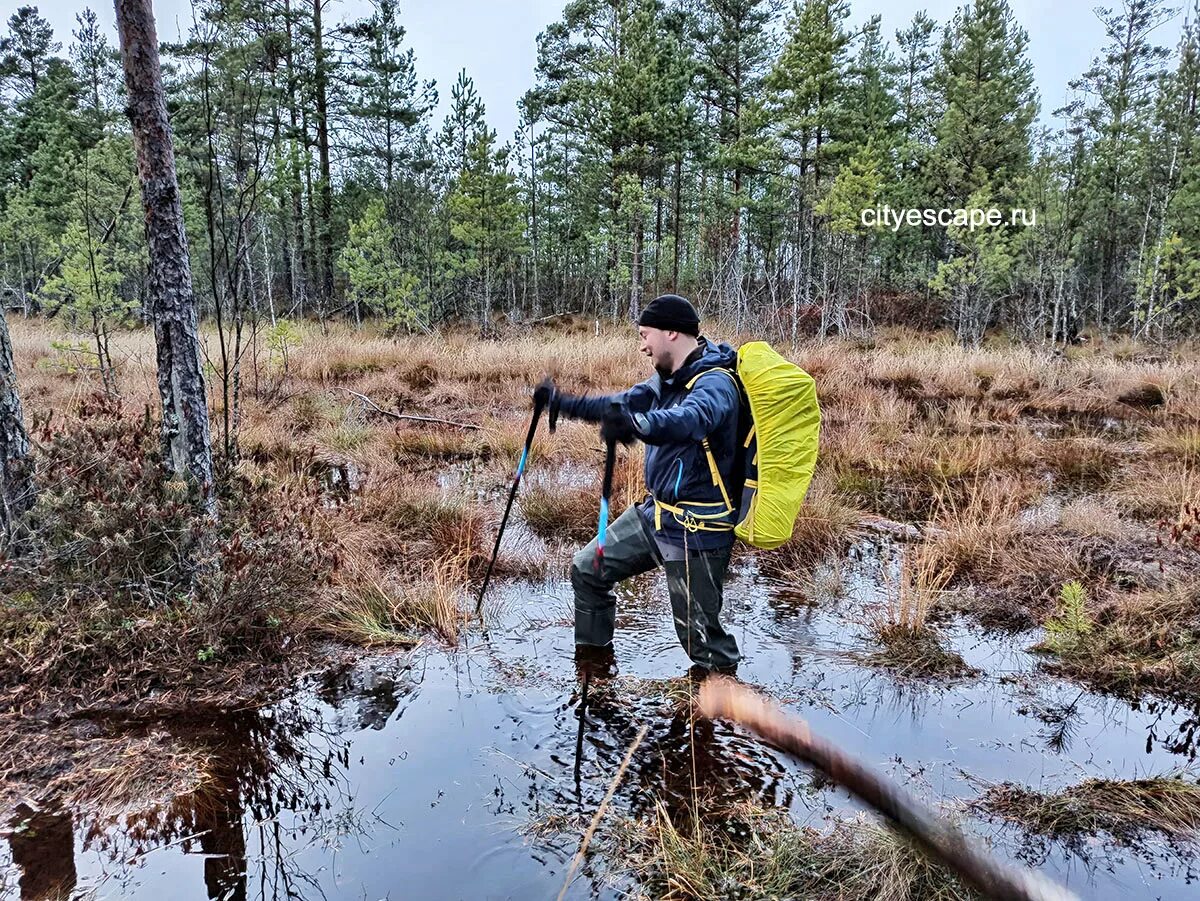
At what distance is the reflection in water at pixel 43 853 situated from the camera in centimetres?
242

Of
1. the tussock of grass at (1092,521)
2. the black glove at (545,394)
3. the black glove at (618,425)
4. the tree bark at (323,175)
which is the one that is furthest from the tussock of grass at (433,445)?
the tree bark at (323,175)

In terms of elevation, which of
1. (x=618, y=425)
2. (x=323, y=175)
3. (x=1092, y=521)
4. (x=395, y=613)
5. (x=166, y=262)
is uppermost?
(x=323, y=175)

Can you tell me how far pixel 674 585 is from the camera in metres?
3.55

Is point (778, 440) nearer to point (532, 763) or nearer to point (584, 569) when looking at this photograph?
point (584, 569)

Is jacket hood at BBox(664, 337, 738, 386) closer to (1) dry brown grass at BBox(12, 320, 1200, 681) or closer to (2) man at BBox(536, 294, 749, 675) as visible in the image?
(2) man at BBox(536, 294, 749, 675)

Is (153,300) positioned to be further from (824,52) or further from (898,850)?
(824,52)

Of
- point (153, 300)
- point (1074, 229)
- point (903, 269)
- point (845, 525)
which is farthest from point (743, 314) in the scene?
point (903, 269)

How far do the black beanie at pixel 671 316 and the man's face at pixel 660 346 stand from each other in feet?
0.08

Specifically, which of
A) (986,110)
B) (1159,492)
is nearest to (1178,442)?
(1159,492)

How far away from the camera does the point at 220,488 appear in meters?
4.39

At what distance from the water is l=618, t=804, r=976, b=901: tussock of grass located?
20 cm

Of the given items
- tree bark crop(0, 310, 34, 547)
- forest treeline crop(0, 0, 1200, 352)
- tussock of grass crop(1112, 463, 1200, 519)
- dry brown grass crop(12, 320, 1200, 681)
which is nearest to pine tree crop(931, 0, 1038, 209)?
forest treeline crop(0, 0, 1200, 352)

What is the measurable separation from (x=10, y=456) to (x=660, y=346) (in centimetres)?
389

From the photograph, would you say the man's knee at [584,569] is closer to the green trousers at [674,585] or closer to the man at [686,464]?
the green trousers at [674,585]
